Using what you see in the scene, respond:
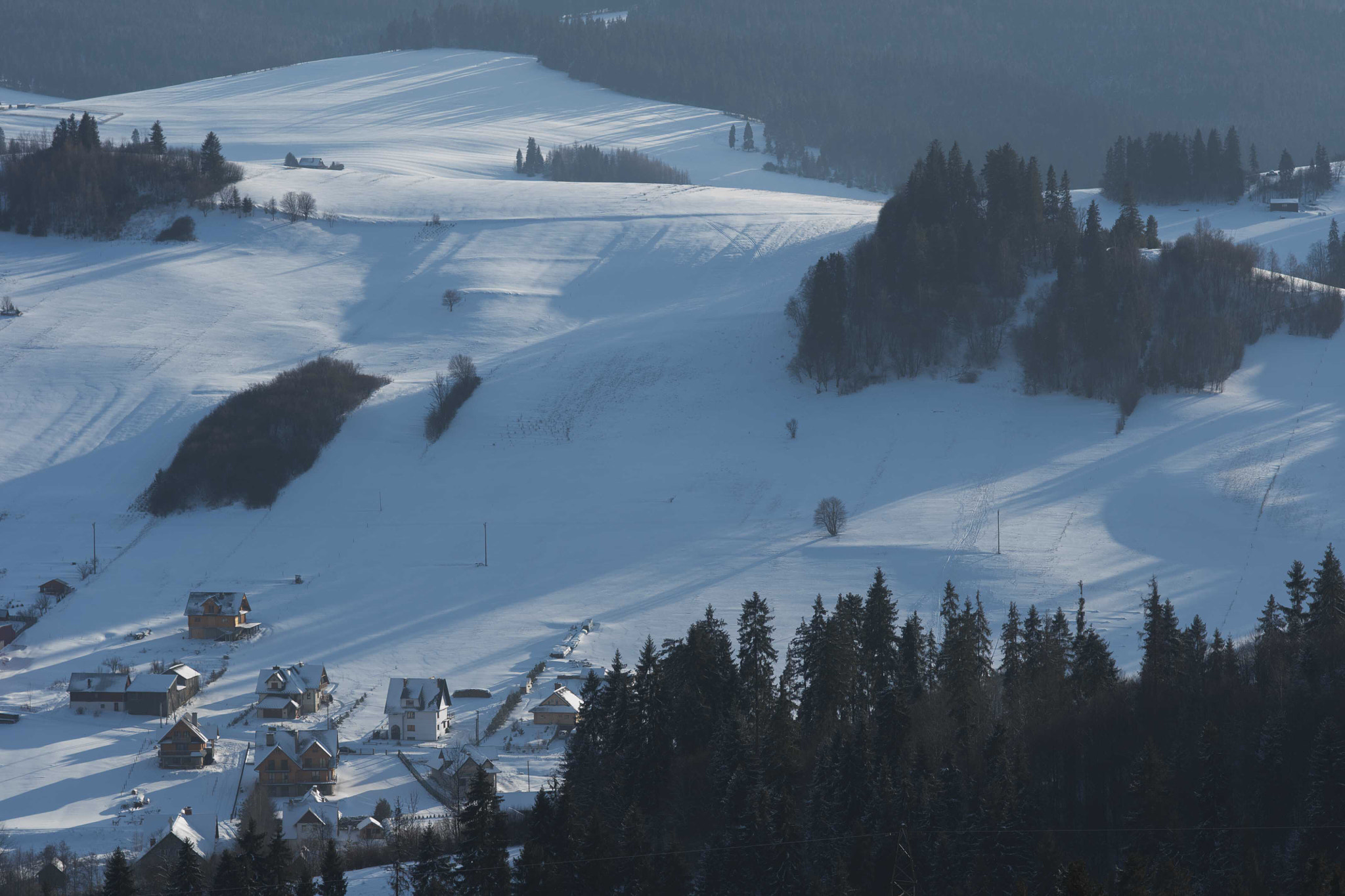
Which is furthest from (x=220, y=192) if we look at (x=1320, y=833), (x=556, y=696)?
(x=1320, y=833)

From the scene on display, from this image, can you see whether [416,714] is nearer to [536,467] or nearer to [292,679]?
[292,679]

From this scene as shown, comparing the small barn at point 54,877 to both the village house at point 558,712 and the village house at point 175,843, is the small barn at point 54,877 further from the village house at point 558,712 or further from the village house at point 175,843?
the village house at point 558,712

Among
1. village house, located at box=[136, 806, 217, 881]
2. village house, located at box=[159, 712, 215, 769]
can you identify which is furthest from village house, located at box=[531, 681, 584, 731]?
village house, located at box=[136, 806, 217, 881]

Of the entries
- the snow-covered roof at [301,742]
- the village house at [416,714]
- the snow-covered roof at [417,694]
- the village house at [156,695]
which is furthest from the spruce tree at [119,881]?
the village house at [156,695]

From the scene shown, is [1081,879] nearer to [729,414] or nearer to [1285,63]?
[729,414]

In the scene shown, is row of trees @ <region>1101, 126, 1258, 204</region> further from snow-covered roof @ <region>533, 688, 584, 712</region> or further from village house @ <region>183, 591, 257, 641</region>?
village house @ <region>183, 591, 257, 641</region>

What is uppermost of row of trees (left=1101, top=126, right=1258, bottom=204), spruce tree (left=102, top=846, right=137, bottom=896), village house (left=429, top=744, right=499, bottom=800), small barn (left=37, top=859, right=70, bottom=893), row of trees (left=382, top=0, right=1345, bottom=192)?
row of trees (left=382, top=0, right=1345, bottom=192)
